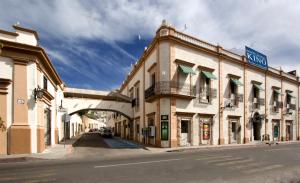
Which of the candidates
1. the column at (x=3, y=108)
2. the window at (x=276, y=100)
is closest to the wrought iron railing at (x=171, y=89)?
the column at (x=3, y=108)

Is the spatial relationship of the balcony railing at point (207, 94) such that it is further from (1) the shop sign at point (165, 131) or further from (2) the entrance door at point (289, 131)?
(2) the entrance door at point (289, 131)

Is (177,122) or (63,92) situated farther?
(63,92)

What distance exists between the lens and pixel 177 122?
66.9 feet

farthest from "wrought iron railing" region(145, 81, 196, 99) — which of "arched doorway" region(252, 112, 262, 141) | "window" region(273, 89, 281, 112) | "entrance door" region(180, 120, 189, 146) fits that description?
"window" region(273, 89, 281, 112)

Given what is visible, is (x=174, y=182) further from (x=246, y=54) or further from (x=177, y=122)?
(x=246, y=54)

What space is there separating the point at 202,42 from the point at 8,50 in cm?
1590

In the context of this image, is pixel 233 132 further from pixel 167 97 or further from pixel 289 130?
pixel 289 130

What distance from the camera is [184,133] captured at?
2112 centimetres

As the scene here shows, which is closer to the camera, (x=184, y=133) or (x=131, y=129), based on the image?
(x=184, y=133)

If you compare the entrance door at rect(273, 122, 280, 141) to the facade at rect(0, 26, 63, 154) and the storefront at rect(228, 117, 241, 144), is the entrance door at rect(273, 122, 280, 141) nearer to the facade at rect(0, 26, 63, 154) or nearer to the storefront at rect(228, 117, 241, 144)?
the storefront at rect(228, 117, 241, 144)

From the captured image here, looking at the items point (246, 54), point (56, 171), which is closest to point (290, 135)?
point (246, 54)

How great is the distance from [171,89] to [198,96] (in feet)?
11.3

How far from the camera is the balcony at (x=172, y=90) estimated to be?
1992 cm

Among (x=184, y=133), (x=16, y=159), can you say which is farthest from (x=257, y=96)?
(x=16, y=159)
